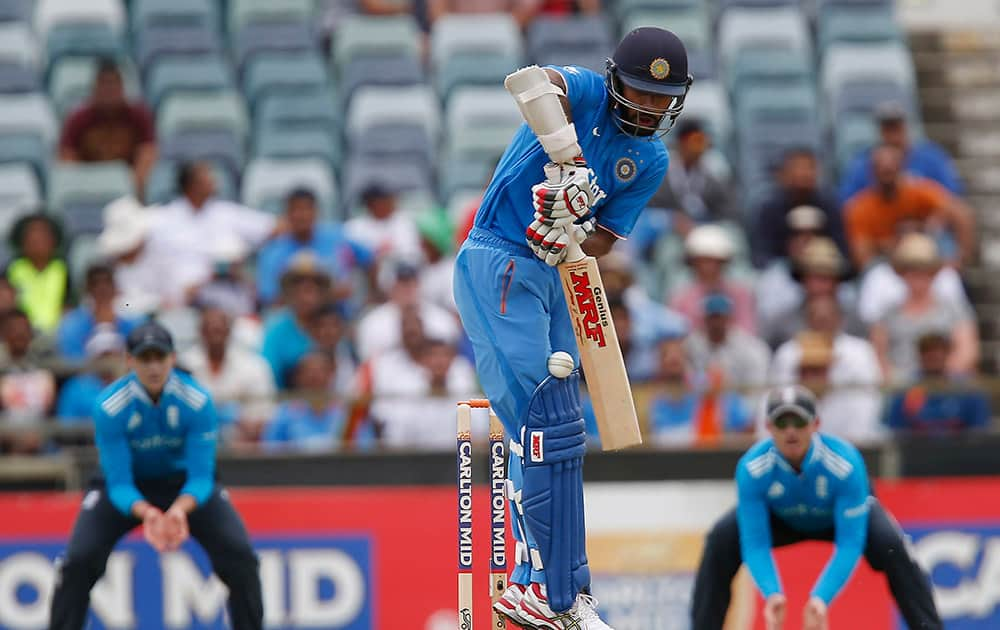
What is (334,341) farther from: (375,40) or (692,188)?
(375,40)

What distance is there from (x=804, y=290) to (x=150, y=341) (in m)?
5.85

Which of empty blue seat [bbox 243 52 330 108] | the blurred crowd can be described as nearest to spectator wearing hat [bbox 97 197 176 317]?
the blurred crowd

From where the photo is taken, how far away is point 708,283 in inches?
540

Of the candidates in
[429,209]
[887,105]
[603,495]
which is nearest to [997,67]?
[887,105]

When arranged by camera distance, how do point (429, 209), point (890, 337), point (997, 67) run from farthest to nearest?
point (997, 67), point (429, 209), point (890, 337)

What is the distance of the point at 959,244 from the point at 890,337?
6.02ft

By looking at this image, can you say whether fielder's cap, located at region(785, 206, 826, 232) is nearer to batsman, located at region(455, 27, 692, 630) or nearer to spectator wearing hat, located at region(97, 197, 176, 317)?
spectator wearing hat, located at region(97, 197, 176, 317)

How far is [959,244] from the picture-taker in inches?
597

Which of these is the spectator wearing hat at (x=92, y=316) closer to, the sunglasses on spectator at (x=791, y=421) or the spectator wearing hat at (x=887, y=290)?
the sunglasses on spectator at (x=791, y=421)

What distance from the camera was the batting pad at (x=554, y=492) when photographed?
7.61 m

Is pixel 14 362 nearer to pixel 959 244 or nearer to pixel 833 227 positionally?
pixel 833 227

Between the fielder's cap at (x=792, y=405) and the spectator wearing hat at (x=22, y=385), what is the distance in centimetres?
503

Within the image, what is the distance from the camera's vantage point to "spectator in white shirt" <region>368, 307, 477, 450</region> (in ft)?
41.3

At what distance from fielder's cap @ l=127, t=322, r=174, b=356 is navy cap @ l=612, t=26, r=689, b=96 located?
3245 millimetres
